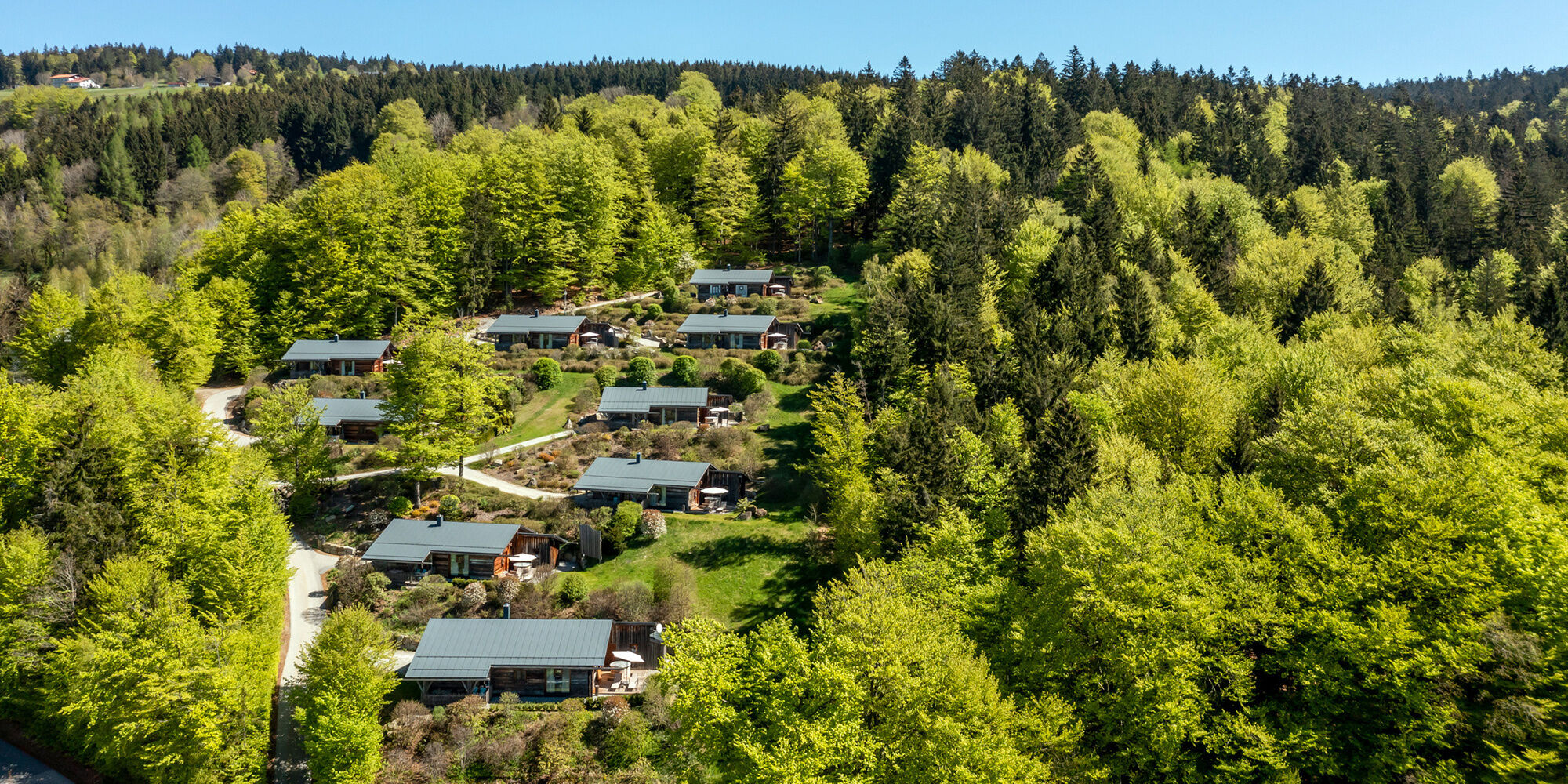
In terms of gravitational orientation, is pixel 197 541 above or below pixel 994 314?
below

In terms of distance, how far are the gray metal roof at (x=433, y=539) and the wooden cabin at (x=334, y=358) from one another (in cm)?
2846

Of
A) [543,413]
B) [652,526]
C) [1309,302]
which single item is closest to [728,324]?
[543,413]

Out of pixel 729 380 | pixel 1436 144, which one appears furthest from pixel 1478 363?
pixel 1436 144

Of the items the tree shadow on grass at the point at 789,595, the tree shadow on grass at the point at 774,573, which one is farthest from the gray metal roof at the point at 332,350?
the tree shadow on grass at the point at 789,595

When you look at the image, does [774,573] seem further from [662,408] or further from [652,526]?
[662,408]

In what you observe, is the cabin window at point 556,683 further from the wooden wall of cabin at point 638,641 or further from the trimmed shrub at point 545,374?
the trimmed shrub at point 545,374

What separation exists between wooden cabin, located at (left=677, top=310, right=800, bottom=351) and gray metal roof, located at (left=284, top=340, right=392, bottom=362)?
91.0 ft

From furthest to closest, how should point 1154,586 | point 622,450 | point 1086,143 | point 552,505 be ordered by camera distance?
point 1086,143 < point 622,450 < point 552,505 < point 1154,586

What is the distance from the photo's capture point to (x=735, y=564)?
5312 cm

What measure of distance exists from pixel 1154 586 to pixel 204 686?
4197 centimetres

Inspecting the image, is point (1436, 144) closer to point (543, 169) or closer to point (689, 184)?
point (689, 184)

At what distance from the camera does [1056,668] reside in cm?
3394

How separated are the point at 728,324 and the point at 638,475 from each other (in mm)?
25309

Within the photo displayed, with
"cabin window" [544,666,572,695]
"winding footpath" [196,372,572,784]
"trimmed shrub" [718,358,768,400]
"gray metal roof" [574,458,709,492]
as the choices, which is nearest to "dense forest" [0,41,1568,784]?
"winding footpath" [196,372,572,784]
